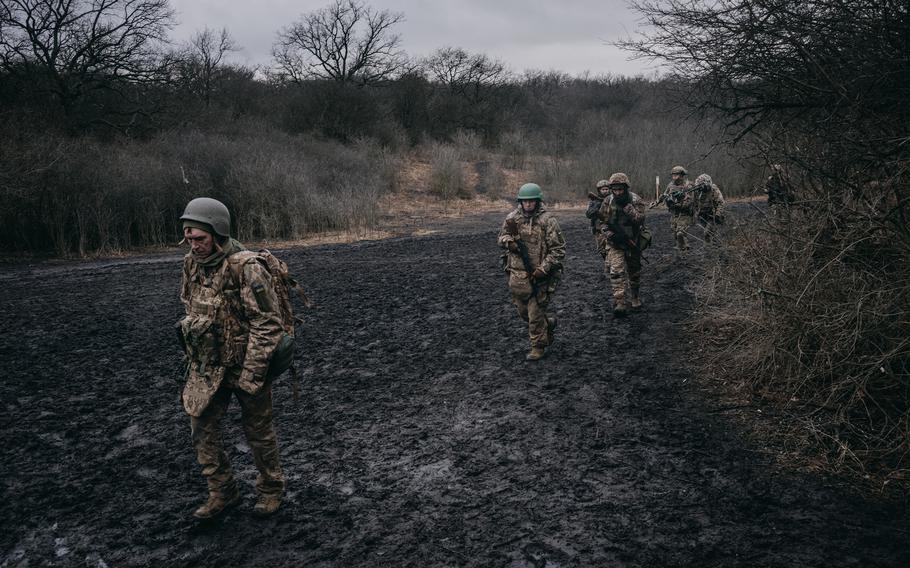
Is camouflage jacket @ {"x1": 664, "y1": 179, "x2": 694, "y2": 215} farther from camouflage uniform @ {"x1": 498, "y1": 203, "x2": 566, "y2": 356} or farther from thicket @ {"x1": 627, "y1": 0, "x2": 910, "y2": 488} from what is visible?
camouflage uniform @ {"x1": 498, "y1": 203, "x2": 566, "y2": 356}

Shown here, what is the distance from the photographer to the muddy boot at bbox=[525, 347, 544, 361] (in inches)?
272

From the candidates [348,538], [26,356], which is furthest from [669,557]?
[26,356]

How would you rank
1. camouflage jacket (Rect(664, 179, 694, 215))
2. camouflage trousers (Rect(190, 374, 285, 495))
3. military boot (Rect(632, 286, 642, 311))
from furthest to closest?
camouflage jacket (Rect(664, 179, 694, 215)) → military boot (Rect(632, 286, 642, 311)) → camouflage trousers (Rect(190, 374, 285, 495))

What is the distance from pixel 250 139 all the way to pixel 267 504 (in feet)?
79.2

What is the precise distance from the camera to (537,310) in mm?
6816

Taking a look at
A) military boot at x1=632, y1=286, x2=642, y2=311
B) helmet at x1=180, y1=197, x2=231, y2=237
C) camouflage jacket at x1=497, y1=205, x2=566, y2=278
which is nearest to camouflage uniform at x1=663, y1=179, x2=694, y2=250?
military boot at x1=632, y1=286, x2=642, y2=311

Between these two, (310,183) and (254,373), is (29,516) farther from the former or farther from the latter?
(310,183)

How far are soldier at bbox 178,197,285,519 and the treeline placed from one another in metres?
6.00

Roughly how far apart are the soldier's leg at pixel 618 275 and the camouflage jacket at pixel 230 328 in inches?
228

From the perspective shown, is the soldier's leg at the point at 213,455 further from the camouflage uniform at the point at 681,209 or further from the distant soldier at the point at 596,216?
the camouflage uniform at the point at 681,209

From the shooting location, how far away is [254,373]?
356cm

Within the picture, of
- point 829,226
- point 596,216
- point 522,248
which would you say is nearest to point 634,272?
point 596,216

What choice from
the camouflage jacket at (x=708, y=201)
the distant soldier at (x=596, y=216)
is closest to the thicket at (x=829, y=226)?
the distant soldier at (x=596, y=216)

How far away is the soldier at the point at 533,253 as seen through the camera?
6.63 m
